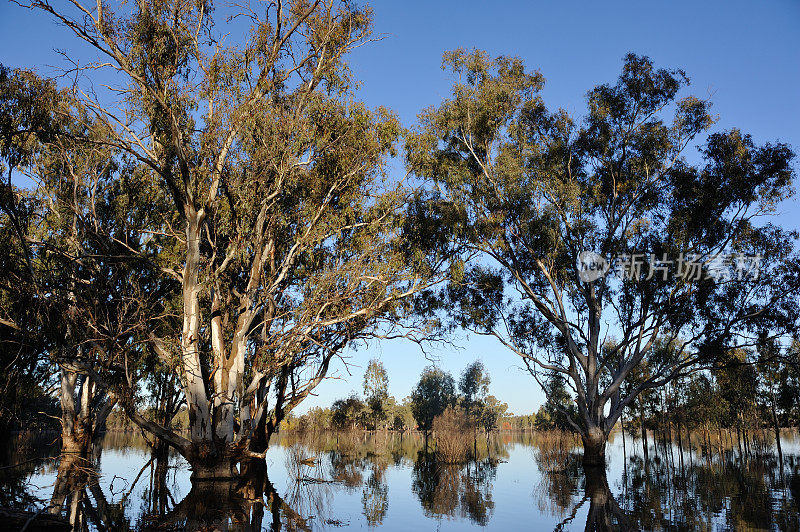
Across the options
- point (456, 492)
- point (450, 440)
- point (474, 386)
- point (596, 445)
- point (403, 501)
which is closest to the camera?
point (403, 501)

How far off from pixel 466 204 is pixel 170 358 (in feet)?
36.8

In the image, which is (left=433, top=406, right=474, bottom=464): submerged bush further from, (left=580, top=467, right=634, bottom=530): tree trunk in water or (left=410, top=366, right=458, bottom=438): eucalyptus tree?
(left=410, top=366, right=458, bottom=438): eucalyptus tree

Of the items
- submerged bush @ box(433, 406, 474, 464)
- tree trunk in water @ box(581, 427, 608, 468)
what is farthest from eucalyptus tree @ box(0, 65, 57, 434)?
tree trunk in water @ box(581, 427, 608, 468)

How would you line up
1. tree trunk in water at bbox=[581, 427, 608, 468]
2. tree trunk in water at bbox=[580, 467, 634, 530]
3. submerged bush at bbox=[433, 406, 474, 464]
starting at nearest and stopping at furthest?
tree trunk in water at bbox=[580, 467, 634, 530]
tree trunk in water at bbox=[581, 427, 608, 468]
submerged bush at bbox=[433, 406, 474, 464]

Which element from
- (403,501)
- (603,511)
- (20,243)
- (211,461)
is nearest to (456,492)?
(403,501)

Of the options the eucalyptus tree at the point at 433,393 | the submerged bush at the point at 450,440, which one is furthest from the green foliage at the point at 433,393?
the submerged bush at the point at 450,440

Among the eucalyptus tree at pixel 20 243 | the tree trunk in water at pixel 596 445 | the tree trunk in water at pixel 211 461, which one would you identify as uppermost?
the eucalyptus tree at pixel 20 243

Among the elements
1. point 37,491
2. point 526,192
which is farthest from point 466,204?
point 37,491

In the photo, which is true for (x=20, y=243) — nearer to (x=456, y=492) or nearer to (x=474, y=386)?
(x=456, y=492)

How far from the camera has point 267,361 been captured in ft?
48.2

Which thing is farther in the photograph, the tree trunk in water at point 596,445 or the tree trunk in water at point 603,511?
the tree trunk in water at point 596,445

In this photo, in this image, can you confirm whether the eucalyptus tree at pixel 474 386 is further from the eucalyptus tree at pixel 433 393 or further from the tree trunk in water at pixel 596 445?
the tree trunk in water at pixel 596 445

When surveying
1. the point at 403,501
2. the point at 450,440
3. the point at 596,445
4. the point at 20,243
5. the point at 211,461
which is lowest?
the point at 596,445

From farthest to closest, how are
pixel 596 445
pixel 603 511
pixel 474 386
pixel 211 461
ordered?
pixel 474 386
pixel 596 445
pixel 211 461
pixel 603 511
